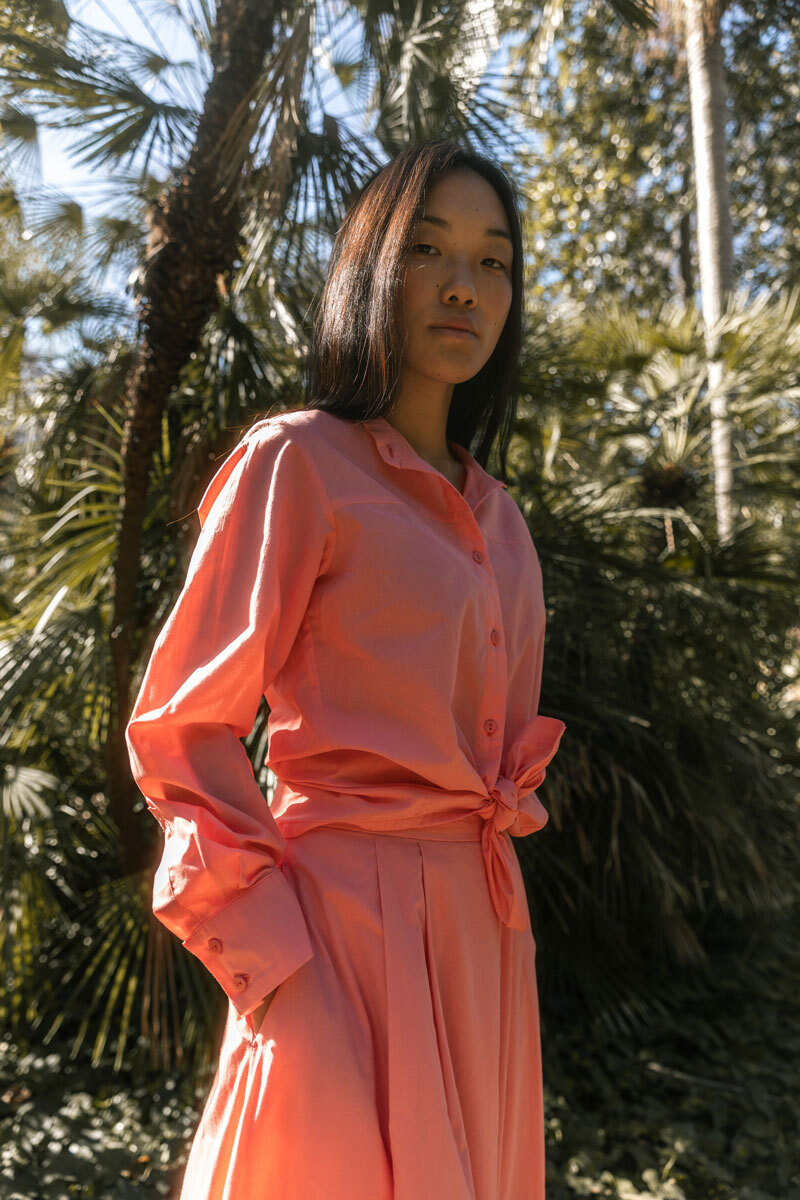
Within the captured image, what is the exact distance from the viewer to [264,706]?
103 inches

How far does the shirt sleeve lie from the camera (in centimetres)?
103

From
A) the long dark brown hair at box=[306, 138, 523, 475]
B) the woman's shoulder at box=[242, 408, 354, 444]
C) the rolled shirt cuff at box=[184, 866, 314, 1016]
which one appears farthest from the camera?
the long dark brown hair at box=[306, 138, 523, 475]

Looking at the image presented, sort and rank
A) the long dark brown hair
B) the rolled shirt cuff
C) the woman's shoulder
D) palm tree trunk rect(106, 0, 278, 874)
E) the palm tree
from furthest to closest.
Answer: the palm tree
palm tree trunk rect(106, 0, 278, 874)
the long dark brown hair
the woman's shoulder
the rolled shirt cuff

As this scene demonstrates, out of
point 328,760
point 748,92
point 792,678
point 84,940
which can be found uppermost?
point 748,92

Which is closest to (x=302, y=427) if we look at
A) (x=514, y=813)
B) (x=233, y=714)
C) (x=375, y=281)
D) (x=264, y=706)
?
(x=375, y=281)

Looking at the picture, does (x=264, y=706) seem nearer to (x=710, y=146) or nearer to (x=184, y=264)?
(x=184, y=264)

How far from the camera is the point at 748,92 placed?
8562 mm

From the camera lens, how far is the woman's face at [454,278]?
1.34 m

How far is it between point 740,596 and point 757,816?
2.52 ft

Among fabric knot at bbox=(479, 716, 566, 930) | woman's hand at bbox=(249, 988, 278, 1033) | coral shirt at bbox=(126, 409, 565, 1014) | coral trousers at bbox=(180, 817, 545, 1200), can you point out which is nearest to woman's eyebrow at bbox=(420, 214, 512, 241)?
coral shirt at bbox=(126, 409, 565, 1014)

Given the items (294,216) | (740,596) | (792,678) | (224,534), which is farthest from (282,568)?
(792,678)

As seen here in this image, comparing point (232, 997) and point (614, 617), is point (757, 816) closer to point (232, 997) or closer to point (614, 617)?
point (614, 617)

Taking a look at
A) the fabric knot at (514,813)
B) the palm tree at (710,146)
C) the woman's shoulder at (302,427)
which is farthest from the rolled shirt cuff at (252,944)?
the palm tree at (710,146)

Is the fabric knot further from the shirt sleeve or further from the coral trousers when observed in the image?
the shirt sleeve
